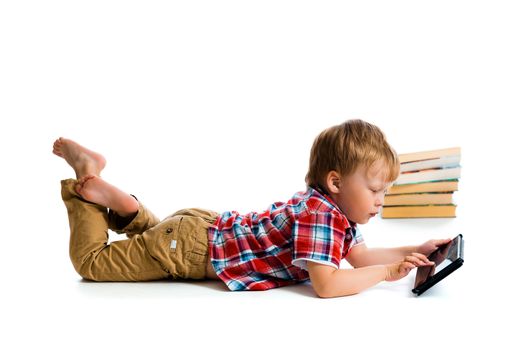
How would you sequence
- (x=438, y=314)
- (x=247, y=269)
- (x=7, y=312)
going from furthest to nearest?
(x=247, y=269), (x=7, y=312), (x=438, y=314)

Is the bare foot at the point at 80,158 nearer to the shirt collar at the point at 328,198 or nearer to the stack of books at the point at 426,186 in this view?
the shirt collar at the point at 328,198

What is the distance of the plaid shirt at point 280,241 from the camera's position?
1.49 meters

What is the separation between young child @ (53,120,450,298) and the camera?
1.50 m

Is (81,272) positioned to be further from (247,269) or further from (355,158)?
(355,158)

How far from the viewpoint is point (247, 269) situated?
1.61 m

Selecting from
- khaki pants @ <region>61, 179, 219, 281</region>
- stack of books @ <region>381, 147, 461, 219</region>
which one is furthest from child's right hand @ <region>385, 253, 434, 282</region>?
stack of books @ <region>381, 147, 461, 219</region>

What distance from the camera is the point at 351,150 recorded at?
151 centimetres

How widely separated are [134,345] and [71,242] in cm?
64

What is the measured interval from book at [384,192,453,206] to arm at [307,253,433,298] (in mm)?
1207

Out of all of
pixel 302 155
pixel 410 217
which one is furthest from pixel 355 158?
pixel 302 155

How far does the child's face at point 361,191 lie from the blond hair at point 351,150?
0.05ft

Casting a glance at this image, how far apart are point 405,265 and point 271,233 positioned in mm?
348

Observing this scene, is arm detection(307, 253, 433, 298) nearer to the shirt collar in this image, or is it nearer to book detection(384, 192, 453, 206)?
the shirt collar

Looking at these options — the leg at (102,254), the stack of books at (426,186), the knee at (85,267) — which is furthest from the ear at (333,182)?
the stack of books at (426,186)
